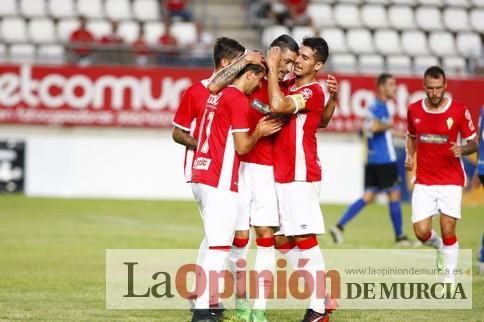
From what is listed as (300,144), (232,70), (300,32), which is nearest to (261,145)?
(300,144)

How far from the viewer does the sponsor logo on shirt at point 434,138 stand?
11852mm

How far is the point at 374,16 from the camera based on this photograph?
29.9 m

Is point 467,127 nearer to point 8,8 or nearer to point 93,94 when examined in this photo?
point 93,94

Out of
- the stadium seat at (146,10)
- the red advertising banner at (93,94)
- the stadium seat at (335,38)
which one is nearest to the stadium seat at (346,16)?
the stadium seat at (335,38)

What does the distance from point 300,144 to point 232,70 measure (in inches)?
38.5

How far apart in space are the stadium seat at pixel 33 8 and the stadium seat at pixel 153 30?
2.66 meters

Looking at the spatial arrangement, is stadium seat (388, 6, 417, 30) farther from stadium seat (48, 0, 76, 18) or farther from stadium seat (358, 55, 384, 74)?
stadium seat (48, 0, 76, 18)

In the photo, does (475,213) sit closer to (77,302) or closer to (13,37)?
(13,37)

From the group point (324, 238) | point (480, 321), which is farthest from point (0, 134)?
point (480, 321)

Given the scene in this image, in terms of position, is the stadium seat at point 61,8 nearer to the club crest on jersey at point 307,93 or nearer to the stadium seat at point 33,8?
the stadium seat at point 33,8

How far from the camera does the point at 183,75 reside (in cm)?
2484

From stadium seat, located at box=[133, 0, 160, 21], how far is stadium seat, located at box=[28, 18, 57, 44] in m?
2.30

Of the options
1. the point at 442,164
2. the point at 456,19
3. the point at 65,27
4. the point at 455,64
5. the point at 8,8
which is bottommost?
the point at 455,64

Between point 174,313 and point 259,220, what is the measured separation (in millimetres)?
1296
